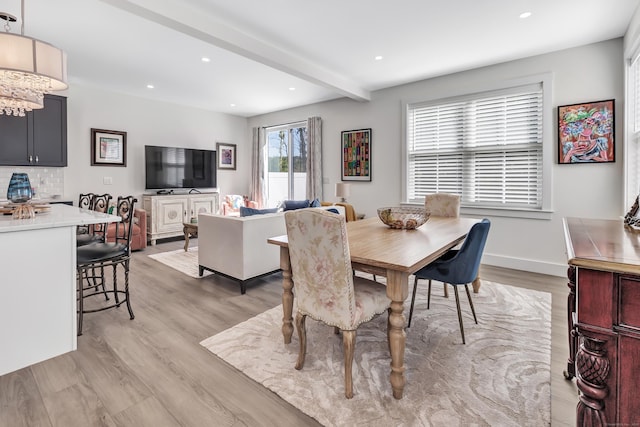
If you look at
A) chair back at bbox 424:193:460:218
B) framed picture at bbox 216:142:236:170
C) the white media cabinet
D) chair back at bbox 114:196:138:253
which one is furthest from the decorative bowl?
framed picture at bbox 216:142:236:170

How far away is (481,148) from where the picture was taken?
14.0 feet

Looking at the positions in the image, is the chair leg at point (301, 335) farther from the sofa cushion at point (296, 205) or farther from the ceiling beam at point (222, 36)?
the ceiling beam at point (222, 36)

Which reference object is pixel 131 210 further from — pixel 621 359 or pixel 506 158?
pixel 506 158

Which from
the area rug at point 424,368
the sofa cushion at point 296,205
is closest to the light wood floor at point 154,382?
the area rug at point 424,368

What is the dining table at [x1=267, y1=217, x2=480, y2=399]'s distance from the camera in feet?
5.31

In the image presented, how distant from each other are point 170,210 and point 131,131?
1.55m

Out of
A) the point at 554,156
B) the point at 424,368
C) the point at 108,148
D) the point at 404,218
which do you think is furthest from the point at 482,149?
the point at 108,148

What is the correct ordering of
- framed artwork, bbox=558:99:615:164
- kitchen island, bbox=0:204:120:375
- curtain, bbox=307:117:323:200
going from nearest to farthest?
kitchen island, bbox=0:204:120:375 → framed artwork, bbox=558:99:615:164 → curtain, bbox=307:117:323:200

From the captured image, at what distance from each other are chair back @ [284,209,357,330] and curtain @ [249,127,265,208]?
5.56 m

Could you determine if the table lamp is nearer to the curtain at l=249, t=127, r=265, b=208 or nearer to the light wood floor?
the curtain at l=249, t=127, r=265, b=208

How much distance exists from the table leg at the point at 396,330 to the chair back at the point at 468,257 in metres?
0.74

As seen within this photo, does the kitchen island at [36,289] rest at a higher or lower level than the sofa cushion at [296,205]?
lower

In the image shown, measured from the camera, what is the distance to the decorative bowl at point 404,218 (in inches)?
99.6

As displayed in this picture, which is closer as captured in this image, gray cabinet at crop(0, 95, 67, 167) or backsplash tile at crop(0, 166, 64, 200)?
gray cabinet at crop(0, 95, 67, 167)
